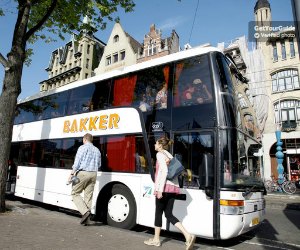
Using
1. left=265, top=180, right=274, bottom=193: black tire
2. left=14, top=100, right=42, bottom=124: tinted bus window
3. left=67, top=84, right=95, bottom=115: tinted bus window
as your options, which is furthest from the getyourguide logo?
left=265, top=180, right=274, bottom=193: black tire

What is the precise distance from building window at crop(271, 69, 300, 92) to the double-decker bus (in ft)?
75.2

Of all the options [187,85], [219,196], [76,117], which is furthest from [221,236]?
[76,117]

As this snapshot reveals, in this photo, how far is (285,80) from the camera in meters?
26.9

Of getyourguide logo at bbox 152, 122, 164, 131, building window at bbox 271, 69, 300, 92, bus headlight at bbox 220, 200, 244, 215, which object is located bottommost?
bus headlight at bbox 220, 200, 244, 215

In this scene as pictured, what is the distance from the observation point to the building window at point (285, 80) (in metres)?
26.4

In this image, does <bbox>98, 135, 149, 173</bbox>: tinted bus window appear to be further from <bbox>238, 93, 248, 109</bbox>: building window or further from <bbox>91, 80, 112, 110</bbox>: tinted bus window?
<bbox>238, 93, 248, 109</bbox>: building window

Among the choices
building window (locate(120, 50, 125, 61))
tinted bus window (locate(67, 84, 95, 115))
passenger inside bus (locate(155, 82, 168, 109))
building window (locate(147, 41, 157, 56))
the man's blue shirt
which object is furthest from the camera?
building window (locate(120, 50, 125, 61))

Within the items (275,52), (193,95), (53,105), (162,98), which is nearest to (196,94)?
(193,95)

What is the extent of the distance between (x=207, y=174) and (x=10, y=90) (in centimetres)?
546

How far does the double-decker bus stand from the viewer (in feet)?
16.4

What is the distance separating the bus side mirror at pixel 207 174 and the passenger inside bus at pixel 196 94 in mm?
1252

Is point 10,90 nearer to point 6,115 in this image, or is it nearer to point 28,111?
point 6,115

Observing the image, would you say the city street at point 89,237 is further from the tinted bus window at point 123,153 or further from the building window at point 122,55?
the building window at point 122,55

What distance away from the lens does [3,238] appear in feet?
14.4
